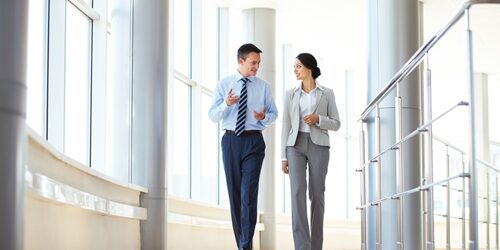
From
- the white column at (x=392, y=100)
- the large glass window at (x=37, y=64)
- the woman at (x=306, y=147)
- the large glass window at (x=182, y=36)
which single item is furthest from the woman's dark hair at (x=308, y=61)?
the large glass window at (x=182, y=36)

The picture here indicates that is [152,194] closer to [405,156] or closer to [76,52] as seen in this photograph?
[76,52]

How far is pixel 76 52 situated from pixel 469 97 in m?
2.99

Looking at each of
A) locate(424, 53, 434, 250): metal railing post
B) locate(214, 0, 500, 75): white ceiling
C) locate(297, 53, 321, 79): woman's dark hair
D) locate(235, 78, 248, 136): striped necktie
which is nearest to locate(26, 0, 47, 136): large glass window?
locate(235, 78, 248, 136): striped necktie

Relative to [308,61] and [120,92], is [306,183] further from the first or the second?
[120,92]

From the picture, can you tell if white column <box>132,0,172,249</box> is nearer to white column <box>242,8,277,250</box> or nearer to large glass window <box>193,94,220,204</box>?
large glass window <box>193,94,220,204</box>

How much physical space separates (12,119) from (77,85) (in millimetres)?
2962

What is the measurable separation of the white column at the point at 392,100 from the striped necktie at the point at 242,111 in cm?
87

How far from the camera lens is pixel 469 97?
182cm

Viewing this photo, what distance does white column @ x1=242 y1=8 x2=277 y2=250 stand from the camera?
7254 mm

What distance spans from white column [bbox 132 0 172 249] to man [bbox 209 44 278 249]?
57 centimetres

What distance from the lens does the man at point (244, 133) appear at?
3.51 meters

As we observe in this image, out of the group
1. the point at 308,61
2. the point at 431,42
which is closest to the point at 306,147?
the point at 308,61

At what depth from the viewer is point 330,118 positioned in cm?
368

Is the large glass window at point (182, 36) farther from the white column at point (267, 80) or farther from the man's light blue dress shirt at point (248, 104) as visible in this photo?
the man's light blue dress shirt at point (248, 104)
